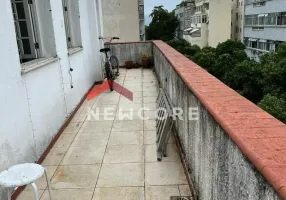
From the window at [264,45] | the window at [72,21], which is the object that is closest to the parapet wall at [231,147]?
the window at [72,21]

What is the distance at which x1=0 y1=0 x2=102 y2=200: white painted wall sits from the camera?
2672mm

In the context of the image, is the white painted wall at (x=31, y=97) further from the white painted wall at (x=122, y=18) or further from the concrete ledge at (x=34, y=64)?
the white painted wall at (x=122, y=18)

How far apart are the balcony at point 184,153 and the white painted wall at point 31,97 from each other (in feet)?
1.06

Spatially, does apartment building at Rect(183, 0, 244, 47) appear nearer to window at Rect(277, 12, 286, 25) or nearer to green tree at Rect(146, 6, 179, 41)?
green tree at Rect(146, 6, 179, 41)

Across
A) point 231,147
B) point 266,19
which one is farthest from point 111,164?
point 266,19

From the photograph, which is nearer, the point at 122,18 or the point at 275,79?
the point at 275,79

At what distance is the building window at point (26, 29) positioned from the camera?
3811 millimetres

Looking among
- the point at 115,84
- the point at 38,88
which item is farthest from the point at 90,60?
the point at 38,88

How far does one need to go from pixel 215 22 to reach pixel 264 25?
290 inches

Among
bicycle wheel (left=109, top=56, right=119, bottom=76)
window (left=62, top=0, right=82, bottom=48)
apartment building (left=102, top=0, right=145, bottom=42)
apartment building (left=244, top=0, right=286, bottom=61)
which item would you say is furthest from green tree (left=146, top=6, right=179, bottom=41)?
window (left=62, top=0, right=82, bottom=48)

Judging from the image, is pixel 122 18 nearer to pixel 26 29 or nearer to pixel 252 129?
pixel 26 29

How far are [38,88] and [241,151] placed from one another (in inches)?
112

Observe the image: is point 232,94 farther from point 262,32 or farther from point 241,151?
point 262,32

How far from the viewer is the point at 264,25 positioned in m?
31.5
